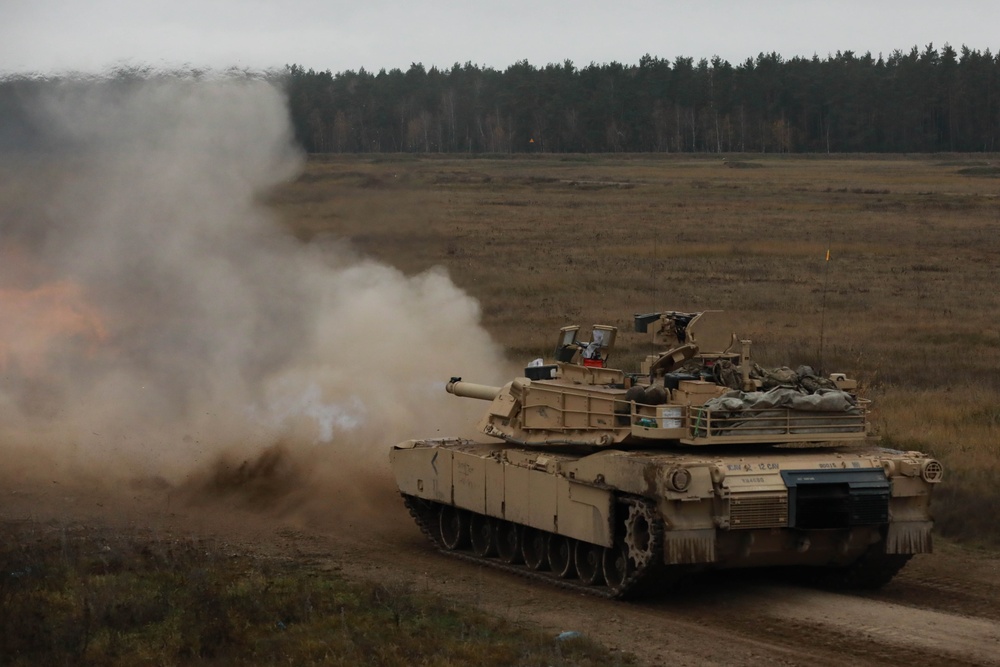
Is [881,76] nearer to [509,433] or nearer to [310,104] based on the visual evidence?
[310,104]

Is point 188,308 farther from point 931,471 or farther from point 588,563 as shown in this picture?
point 931,471

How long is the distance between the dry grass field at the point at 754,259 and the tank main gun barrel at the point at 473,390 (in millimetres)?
5008

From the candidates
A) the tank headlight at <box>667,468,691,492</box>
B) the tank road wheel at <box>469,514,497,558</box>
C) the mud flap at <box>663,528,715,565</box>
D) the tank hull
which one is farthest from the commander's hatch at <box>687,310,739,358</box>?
the tank road wheel at <box>469,514,497,558</box>

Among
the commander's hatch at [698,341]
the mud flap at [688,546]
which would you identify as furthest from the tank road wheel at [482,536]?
the mud flap at [688,546]

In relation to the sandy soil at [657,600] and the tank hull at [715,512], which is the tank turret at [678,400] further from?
the sandy soil at [657,600]

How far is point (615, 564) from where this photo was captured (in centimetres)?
1814

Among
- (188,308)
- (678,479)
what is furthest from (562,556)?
(188,308)

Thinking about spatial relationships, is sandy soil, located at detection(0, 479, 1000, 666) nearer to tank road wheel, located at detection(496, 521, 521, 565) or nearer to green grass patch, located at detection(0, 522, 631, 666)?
tank road wheel, located at detection(496, 521, 521, 565)

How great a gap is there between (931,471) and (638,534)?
11.4ft

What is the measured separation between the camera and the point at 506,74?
336 feet

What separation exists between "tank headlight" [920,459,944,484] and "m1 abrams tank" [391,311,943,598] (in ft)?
0.08

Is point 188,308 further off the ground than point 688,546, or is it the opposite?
point 188,308

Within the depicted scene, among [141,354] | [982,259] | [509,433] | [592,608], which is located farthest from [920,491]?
[982,259]

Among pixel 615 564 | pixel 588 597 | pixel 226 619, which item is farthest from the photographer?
pixel 615 564
